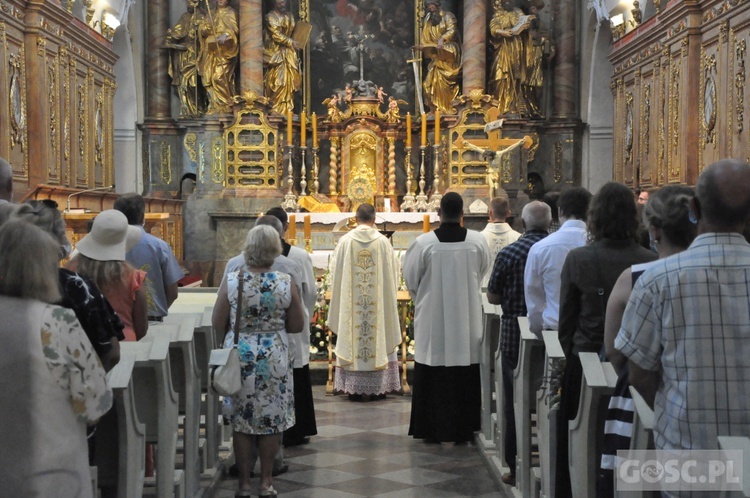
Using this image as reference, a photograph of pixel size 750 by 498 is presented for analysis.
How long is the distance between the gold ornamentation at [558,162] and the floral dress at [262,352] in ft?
49.4

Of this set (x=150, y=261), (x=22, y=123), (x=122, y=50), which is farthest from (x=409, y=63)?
(x=150, y=261)

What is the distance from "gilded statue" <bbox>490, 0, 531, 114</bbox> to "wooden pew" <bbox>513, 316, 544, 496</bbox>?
550 inches

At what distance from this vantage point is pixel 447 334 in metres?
7.93

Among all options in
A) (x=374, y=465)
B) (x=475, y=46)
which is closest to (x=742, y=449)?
(x=374, y=465)

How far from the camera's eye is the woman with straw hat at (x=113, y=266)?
5.20 meters

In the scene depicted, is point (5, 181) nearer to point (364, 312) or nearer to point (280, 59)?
point (364, 312)

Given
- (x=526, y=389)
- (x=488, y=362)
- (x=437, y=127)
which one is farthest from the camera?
(x=437, y=127)

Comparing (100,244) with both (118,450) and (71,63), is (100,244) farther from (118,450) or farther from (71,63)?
(71,63)

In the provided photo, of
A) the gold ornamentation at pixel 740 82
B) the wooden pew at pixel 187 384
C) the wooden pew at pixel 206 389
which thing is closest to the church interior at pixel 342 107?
the gold ornamentation at pixel 740 82

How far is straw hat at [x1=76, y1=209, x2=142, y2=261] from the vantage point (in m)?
5.17

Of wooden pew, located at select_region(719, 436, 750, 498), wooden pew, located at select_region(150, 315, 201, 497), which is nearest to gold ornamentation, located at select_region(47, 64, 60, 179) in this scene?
wooden pew, located at select_region(150, 315, 201, 497)

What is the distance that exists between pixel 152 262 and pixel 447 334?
7.87 ft

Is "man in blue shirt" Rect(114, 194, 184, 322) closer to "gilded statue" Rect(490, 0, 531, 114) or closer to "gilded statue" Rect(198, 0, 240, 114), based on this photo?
"gilded statue" Rect(198, 0, 240, 114)

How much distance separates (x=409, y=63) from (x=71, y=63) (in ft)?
23.1
